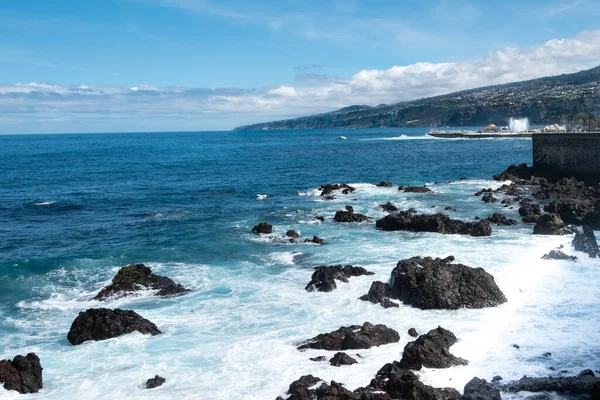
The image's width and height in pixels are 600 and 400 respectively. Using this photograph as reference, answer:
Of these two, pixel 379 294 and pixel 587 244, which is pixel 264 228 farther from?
pixel 587 244

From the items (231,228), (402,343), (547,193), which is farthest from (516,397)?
(547,193)

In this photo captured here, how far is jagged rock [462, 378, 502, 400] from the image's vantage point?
14.4 meters

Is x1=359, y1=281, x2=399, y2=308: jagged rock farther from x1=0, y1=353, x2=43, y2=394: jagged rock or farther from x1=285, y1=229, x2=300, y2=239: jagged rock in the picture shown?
x1=285, y1=229, x2=300, y2=239: jagged rock

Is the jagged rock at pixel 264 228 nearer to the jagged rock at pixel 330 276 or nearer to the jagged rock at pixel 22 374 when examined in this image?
the jagged rock at pixel 330 276

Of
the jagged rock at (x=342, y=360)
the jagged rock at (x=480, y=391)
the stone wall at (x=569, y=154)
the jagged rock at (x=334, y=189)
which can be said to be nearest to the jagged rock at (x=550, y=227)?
the jagged rock at (x=480, y=391)

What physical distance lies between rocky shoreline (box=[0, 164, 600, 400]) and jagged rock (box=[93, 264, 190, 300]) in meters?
0.05

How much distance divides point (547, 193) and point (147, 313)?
38644 millimetres

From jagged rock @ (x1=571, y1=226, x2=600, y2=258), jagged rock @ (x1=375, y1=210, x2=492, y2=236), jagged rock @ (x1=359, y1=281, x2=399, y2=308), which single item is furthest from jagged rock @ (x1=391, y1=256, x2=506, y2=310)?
jagged rock @ (x1=375, y1=210, x2=492, y2=236)

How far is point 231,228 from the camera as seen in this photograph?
131ft

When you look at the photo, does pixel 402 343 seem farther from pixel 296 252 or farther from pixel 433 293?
pixel 296 252

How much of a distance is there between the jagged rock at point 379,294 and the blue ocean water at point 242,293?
0.47 m

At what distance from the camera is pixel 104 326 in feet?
67.1

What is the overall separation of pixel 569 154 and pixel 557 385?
50.2 metres

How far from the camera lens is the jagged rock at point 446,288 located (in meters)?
22.2
